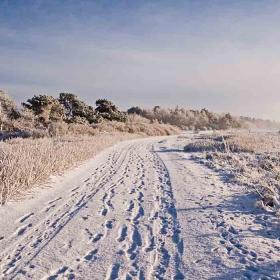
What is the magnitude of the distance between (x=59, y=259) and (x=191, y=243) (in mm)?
2116

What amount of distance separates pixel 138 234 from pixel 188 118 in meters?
83.3

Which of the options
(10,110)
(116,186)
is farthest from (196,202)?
(10,110)

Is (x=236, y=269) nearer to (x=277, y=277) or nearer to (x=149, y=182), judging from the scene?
(x=277, y=277)

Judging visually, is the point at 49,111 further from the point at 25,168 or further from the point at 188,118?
the point at 188,118

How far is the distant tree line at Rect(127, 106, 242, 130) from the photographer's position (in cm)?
8775

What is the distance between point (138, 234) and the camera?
7.04m

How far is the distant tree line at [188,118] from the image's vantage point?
87750 mm

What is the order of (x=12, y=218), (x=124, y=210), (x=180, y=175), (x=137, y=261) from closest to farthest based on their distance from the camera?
(x=137, y=261) < (x=12, y=218) < (x=124, y=210) < (x=180, y=175)

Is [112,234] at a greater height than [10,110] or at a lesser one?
lesser

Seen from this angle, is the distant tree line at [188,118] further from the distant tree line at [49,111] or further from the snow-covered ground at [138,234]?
the snow-covered ground at [138,234]

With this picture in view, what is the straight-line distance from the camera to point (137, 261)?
5742mm

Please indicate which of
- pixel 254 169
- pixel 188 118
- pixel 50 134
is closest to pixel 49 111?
pixel 50 134

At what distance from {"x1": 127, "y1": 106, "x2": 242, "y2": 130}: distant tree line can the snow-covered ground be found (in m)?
76.0

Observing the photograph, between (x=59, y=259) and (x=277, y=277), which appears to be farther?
(x=59, y=259)
